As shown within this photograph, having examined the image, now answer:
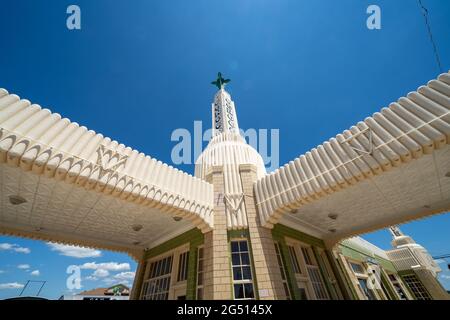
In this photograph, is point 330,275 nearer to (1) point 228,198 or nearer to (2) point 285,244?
(2) point 285,244

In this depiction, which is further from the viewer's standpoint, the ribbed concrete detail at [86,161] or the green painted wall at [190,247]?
the green painted wall at [190,247]

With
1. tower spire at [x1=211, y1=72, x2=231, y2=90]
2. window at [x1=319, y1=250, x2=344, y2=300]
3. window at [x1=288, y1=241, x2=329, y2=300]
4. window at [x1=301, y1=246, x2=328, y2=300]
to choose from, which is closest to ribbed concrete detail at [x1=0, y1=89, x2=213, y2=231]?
window at [x1=288, y1=241, x2=329, y2=300]

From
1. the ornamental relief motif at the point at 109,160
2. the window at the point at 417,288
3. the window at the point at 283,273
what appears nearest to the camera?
the ornamental relief motif at the point at 109,160

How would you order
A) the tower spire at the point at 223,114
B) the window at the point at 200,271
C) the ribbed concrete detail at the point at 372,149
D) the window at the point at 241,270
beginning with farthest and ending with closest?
1. the tower spire at the point at 223,114
2. the window at the point at 200,271
3. the window at the point at 241,270
4. the ribbed concrete detail at the point at 372,149

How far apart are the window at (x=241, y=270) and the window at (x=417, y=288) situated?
25.2 m

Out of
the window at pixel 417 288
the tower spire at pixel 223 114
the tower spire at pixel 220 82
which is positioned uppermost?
the tower spire at pixel 220 82

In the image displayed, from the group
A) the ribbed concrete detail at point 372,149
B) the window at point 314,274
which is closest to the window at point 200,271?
the ribbed concrete detail at point 372,149

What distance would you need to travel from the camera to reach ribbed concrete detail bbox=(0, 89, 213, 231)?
520 cm

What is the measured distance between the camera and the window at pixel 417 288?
22.1m

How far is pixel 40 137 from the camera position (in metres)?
5.55

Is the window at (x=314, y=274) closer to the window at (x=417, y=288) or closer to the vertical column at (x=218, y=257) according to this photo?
the vertical column at (x=218, y=257)

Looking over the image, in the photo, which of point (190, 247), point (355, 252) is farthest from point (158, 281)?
point (355, 252)
